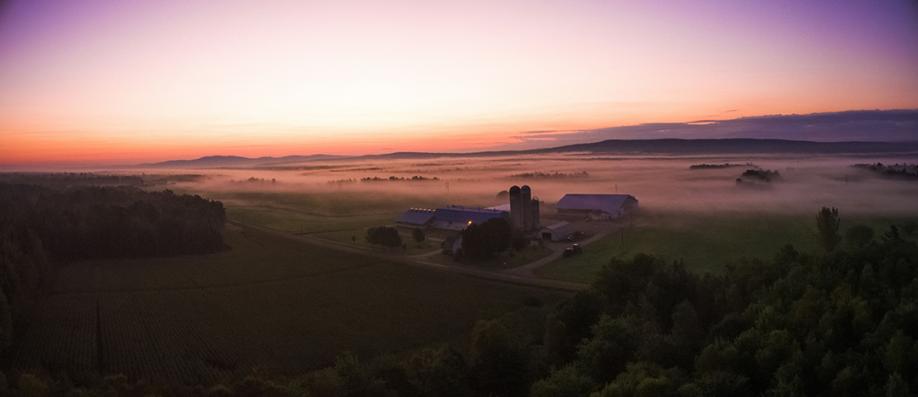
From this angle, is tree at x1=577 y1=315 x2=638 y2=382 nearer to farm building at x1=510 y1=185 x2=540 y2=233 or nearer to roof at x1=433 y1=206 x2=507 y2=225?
farm building at x1=510 y1=185 x2=540 y2=233

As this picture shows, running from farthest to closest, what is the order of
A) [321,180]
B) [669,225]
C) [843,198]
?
[321,180]
[843,198]
[669,225]

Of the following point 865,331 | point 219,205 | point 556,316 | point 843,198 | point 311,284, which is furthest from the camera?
point 219,205

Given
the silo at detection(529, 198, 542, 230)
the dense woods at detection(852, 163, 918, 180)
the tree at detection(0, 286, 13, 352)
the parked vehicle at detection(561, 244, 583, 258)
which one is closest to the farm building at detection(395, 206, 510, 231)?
the silo at detection(529, 198, 542, 230)

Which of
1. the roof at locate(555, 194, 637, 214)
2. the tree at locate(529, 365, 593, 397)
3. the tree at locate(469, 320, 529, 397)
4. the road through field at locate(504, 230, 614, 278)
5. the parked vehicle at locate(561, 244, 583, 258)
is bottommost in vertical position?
the road through field at locate(504, 230, 614, 278)

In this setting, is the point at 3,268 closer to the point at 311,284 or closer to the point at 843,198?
the point at 311,284

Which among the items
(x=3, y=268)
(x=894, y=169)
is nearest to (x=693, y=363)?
(x=3, y=268)

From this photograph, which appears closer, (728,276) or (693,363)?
(693,363)

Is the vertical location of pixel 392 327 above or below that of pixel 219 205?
below

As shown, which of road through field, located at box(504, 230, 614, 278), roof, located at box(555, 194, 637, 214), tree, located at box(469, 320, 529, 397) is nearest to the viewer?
tree, located at box(469, 320, 529, 397)
